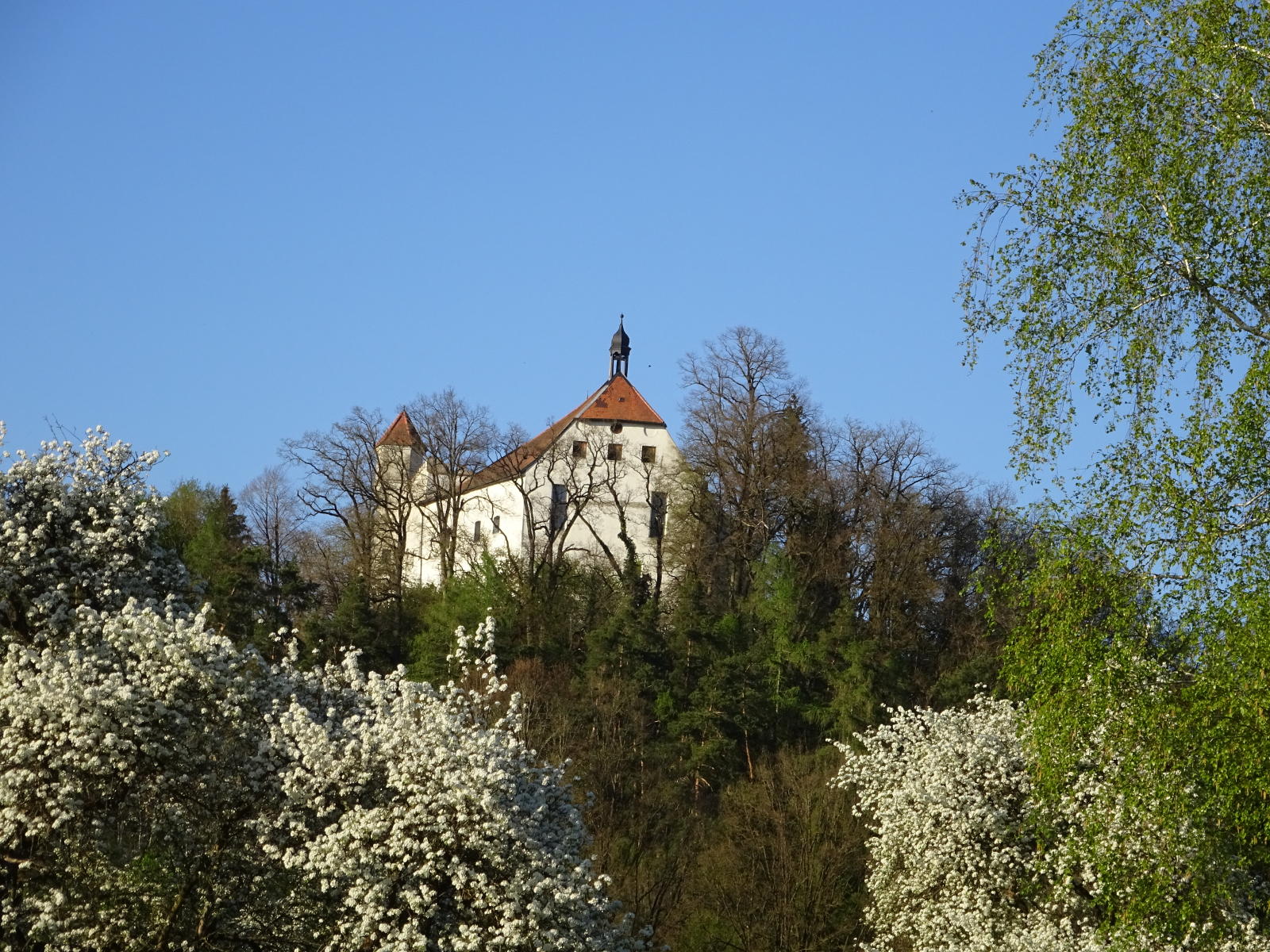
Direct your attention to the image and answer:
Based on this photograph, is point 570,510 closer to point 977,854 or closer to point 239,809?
point 977,854

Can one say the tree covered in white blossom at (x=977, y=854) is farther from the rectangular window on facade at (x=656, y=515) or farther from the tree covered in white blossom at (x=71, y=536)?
the rectangular window on facade at (x=656, y=515)

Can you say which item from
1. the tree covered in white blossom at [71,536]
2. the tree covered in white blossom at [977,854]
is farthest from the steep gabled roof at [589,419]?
the tree covered in white blossom at [71,536]

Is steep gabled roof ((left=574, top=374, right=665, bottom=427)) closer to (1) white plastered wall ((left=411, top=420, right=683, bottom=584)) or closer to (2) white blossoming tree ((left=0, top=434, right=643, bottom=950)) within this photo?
(1) white plastered wall ((left=411, top=420, right=683, bottom=584))

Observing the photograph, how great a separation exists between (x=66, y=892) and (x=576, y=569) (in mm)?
47710

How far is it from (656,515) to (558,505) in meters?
4.32

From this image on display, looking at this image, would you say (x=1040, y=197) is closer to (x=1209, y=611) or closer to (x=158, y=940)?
(x=1209, y=611)

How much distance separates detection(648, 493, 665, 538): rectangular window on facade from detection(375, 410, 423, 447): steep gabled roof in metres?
10.3

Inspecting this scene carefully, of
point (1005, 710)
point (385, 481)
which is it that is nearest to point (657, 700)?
point (385, 481)

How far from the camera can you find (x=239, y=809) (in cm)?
1952

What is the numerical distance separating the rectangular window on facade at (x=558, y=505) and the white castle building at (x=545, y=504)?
0.03 metres

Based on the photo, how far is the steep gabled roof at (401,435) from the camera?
72.6 meters

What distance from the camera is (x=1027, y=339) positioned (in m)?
15.6

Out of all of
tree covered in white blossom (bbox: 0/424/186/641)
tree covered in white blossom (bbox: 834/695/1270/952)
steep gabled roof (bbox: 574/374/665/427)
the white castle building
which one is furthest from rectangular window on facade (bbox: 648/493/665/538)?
tree covered in white blossom (bbox: 0/424/186/641)

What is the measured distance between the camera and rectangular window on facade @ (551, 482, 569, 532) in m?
70.4
